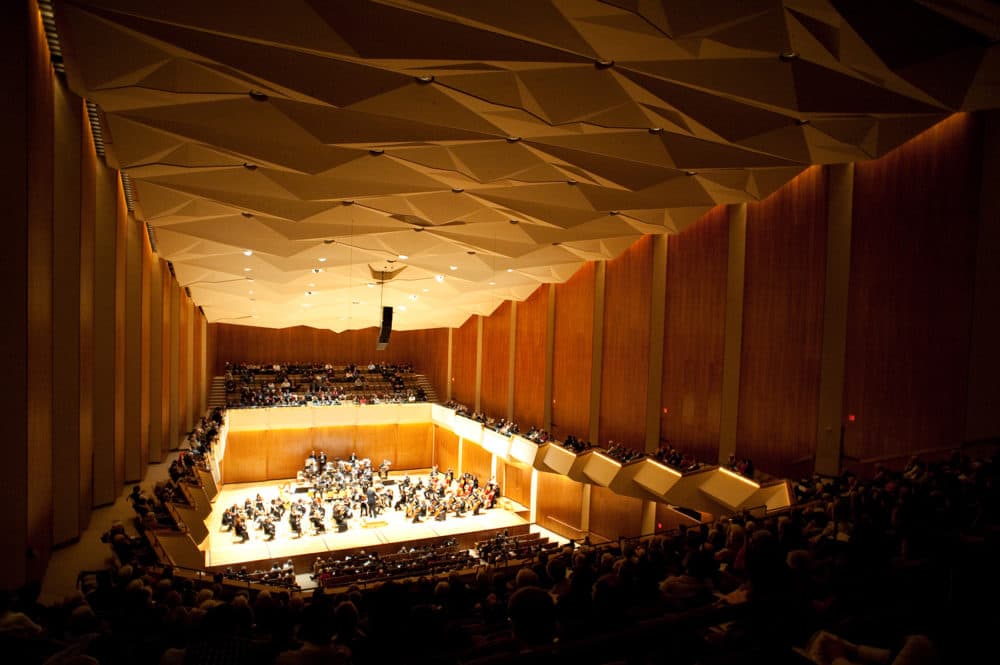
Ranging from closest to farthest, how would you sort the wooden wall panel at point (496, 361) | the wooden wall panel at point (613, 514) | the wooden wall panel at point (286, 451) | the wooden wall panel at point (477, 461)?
1. the wooden wall panel at point (613, 514)
2. the wooden wall panel at point (477, 461)
3. the wooden wall panel at point (496, 361)
4. the wooden wall panel at point (286, 451)

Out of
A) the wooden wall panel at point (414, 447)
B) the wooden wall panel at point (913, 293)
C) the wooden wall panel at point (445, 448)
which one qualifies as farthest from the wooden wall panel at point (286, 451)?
the wooden wall panel at point (913, 293)

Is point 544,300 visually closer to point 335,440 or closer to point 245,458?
point 335,440

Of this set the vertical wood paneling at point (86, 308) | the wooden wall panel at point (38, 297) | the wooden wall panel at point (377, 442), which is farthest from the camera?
the wooden wall panel at point (377, 442)

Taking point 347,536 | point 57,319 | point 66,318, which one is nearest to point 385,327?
point 347,536

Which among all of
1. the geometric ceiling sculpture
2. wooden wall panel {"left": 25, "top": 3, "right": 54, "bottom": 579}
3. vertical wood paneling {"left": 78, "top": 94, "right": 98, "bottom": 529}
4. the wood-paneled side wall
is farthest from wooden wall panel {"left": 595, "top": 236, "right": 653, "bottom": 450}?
wooden wall panel {"left": 25, "top": 3, "right": 54, "bottom": 579}

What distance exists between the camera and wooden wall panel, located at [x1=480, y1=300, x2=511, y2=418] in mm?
22844

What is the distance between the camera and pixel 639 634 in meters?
1.37

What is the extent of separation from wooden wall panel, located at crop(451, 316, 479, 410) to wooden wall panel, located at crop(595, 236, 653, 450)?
850cm

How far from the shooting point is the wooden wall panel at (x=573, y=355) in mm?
18422

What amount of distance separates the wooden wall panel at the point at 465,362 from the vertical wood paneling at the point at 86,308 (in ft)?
55.2

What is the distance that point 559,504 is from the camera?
1859 centimetres

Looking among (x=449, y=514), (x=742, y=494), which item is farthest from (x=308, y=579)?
(x=742, y=494)

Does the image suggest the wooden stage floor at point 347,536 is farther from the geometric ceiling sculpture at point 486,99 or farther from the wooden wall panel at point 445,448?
the geometric ceiling sculpture at point 486,99

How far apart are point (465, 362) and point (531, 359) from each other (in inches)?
212
